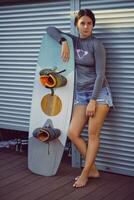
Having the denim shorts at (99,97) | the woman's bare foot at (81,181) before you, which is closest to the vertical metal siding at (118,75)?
the denim shorts at (99,97)

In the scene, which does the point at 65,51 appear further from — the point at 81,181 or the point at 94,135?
the point at 81,181

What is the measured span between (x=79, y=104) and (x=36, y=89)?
21.8 inches

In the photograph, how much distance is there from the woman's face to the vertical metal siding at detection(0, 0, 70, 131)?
42cm

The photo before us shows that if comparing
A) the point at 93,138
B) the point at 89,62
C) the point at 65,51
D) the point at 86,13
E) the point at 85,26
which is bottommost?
the point at 93,138

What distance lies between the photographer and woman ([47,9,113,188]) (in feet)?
12.1

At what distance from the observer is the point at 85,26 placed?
3.71 metres

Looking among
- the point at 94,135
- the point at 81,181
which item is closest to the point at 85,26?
the point at 94,135

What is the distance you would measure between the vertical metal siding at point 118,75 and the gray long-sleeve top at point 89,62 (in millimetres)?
166

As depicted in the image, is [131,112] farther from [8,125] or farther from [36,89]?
[8,125]

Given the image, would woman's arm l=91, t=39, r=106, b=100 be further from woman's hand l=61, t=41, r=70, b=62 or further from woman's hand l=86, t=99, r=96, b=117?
woman's hand l=61, t=41, r=70, b=62

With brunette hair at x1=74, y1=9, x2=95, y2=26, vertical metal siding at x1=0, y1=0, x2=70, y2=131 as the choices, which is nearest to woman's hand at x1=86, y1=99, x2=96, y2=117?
brunette hair at x1=74, y1=9, x2=95, y2=26

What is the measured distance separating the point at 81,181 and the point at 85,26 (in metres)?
1.42

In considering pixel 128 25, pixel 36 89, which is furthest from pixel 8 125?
pixel 128 25

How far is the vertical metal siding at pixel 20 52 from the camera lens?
14.1ft
